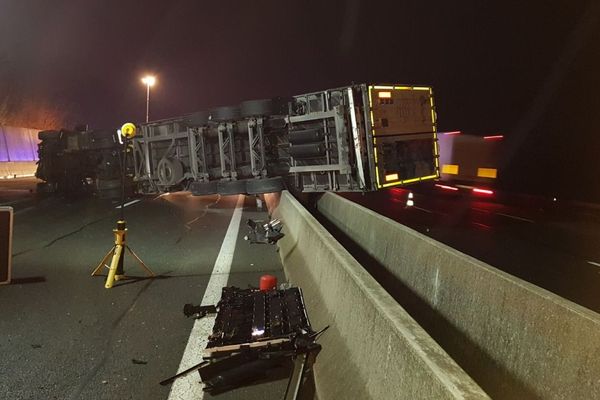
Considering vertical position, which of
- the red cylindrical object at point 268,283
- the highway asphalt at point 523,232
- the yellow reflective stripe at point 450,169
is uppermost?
the yellow reflective stripe at point 450,169

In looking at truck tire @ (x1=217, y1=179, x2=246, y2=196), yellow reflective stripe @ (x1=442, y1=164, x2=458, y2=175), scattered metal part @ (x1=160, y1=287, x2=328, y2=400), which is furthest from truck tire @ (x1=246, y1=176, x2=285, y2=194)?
yellow reflective stripe @ (x1=442, y1=164, x2=458, y2=175)

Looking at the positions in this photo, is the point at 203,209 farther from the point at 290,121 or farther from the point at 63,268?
the point at 63,268

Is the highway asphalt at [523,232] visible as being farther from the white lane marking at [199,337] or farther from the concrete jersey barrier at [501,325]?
the white lane marking at [199,337]

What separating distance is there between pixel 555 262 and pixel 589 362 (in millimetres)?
6533

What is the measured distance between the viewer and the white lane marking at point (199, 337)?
4098 mm

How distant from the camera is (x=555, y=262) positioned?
357 inches

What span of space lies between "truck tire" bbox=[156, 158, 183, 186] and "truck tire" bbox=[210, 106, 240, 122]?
215 centimetres

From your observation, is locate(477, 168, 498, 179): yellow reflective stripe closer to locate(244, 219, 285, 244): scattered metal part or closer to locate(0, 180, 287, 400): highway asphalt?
locate(0, 180, 287, 400): highway asphalt

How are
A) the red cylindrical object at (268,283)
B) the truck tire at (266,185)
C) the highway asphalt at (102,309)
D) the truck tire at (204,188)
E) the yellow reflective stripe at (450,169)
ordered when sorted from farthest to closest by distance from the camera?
the yellow reflective stripe at (450,169), the truck tire at (204,188), the truck tire at (266,185), the red cylindrical object at (268,283), the highway asphalt at (102,309)

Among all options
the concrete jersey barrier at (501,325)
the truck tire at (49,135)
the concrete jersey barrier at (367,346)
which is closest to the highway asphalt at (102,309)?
the concrete jersey barrier at (367,346)

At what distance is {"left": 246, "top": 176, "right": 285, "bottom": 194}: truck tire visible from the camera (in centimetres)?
1341

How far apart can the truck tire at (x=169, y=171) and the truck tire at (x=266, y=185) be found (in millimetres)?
2884

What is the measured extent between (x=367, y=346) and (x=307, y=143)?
9.32 metres

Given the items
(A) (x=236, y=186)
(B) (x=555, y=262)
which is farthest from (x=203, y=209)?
(B) (x=555, y=262)
